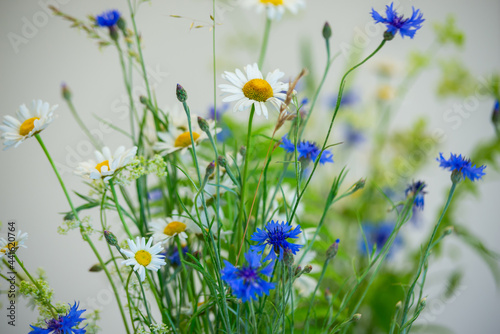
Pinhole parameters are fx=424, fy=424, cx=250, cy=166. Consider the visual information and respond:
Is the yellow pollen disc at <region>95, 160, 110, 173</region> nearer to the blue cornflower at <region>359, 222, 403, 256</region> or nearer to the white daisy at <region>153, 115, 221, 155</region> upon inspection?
the white daisy at <region>153, 115, 221, 155</region>

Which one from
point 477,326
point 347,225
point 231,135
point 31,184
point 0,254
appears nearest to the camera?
point 0,254

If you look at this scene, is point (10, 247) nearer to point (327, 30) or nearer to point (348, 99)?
point (327, 30)

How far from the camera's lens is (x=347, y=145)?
28.8 inches

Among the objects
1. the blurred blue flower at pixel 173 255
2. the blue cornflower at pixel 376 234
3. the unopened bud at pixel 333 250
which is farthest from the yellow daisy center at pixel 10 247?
the blue cornflower at pixel 376 234

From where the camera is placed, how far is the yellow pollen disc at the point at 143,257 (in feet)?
0.87

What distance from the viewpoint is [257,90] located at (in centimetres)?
28

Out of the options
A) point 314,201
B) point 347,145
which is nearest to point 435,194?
point 347,145

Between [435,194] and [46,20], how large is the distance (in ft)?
2.93

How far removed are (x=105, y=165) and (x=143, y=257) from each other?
0.24 ft

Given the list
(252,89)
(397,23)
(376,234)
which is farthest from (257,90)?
(376,234)

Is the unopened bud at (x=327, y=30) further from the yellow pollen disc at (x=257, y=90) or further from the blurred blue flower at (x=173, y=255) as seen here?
the blurred blue flower at (x=173, y=255)

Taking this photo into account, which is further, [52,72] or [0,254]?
[52,72]

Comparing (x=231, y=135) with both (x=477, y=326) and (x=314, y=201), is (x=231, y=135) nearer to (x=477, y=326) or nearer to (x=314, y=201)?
(x=314, y=201)

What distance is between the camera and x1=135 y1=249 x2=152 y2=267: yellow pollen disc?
0.26 meters
